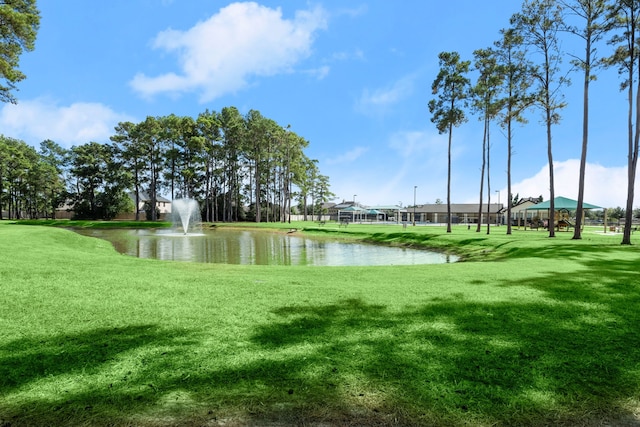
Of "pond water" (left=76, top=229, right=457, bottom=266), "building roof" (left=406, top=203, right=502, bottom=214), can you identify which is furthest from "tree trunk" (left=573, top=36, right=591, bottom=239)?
"building roof" (left=406, top=203, right=502, bottom=214)

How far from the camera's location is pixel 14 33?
58.0 feet

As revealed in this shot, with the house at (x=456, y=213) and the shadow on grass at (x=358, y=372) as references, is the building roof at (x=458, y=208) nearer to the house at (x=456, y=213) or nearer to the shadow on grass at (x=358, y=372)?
the house at (x=456, y=213)

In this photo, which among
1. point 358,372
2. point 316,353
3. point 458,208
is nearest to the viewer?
point 358,372

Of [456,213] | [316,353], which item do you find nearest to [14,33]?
[316,353]

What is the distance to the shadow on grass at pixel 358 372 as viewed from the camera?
252 centimetres

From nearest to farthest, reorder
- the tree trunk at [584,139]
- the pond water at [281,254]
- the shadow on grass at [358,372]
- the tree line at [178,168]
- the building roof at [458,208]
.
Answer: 1. the shadow on grass at [358,372]
2. the pond water at [281,254]
3. the tree trunk at [584,139]
4. the tree line at [178,168]
5. the building roof at [458,208]

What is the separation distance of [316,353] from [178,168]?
196 ft

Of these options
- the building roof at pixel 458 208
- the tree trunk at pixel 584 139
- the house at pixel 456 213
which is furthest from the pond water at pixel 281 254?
the building roof at pixel 458 208

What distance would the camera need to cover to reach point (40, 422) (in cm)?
237

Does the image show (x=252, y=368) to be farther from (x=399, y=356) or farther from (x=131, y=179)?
(x=131, y=179)

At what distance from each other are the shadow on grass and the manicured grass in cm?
1

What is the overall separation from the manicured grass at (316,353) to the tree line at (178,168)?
4815 cm

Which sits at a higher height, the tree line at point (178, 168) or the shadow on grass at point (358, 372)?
the tree line at point (178, 168)

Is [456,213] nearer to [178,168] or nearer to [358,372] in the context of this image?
[178,168]
